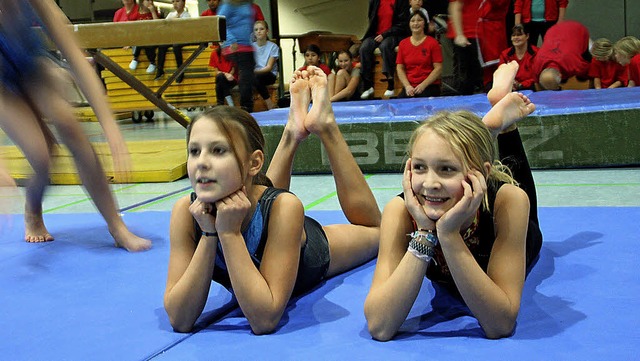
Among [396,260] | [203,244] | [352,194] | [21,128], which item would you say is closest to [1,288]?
[21,128]

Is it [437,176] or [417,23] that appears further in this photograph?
[417,23]

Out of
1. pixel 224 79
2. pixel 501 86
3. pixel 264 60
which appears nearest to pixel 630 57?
pixel 264 60

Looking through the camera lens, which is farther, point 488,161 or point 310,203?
Result: point 310,203

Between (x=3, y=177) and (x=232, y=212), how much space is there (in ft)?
1.90

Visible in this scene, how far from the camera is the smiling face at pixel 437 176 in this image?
1587mm

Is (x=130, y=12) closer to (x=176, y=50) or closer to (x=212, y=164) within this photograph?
(x=176, y=50)

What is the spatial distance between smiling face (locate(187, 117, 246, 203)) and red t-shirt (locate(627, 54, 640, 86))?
555 centimetres

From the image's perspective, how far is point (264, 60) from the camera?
823 cm

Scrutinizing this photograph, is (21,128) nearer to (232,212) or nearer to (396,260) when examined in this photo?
(232,212)

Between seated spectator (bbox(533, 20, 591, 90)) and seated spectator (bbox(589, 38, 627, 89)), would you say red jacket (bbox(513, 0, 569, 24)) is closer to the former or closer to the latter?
seated spectator (bbox(533, 20, 591, 90))

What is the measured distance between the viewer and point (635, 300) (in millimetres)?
1861

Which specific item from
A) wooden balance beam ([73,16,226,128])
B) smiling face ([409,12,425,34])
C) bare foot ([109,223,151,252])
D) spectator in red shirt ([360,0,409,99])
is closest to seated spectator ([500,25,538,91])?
smiling face ([409,12,425,34])

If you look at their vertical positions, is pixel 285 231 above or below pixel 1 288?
above

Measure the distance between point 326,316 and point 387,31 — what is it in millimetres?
5730
